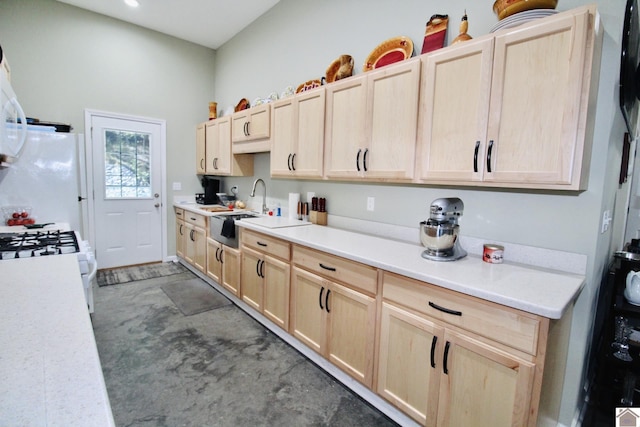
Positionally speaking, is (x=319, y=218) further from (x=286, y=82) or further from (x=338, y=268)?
(x=286, y=82)

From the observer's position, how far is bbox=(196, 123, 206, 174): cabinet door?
454cm

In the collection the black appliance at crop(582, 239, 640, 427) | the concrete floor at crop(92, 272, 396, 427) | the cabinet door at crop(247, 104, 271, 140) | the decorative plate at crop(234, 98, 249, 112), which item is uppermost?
the decorative plate at crop(234, 98, 249, 112)

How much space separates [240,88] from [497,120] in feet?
11.8

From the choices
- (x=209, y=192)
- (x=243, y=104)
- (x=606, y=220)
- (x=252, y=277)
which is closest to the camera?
(x=606, y=220)

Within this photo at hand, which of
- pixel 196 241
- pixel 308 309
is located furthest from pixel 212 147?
pixel 308 309

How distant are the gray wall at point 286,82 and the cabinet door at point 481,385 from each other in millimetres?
684

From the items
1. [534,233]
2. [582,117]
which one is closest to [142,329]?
[534,233]

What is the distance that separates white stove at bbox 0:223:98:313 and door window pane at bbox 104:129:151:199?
1984mm

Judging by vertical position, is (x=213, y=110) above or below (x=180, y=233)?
above

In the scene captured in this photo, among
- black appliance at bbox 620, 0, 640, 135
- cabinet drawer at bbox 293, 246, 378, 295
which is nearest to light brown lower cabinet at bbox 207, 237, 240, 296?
cabinet drawer at bbox 293, 246, 378, 295

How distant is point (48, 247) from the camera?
1818 millimetres

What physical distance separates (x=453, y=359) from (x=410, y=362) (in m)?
0.25

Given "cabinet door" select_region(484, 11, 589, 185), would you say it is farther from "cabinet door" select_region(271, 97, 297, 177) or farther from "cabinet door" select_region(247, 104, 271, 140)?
"cabinet door" select_region(247, 104, 271, 140)

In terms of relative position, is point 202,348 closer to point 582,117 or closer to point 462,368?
point 462,368
